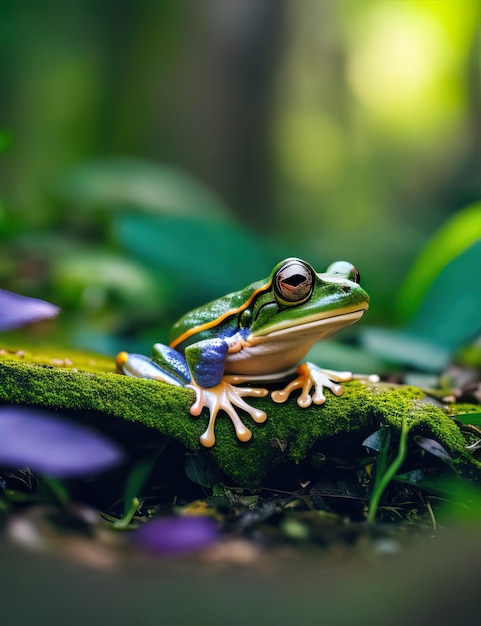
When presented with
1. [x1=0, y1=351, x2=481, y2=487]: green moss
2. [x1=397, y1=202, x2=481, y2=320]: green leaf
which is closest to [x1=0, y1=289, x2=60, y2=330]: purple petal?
[x1=0, y1=351, x2=481, y2=487]: green moss

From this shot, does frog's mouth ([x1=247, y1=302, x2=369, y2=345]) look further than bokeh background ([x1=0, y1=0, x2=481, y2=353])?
No

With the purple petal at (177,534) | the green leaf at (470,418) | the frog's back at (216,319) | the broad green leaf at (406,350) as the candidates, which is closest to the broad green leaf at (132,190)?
the broad green leaf at (406,350)

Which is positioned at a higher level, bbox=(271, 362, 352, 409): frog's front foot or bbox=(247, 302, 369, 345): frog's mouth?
bbox=(247, 302, 369, 345): frog's mouth

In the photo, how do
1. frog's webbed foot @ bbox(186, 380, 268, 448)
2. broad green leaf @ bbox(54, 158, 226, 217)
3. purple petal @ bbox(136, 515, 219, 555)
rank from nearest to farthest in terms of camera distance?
purple petal @ bbox(136, 515, 219, 555), frog's webbed foot @ bbox(186, 380, 268, 448), broad green leaf @ bbox(54, 158, 226, 217)

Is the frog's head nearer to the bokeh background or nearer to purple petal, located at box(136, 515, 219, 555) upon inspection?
purple petal, located at box(136, 515, 219, 555)

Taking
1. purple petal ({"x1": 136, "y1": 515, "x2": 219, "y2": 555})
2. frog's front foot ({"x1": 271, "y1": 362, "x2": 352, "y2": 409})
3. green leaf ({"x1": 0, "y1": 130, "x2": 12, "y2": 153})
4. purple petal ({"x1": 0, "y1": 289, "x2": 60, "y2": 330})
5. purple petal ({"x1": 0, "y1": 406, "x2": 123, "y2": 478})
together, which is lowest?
purple petal ({"x1": 136, "y1": 515, "x2": 219, "y2": 555})

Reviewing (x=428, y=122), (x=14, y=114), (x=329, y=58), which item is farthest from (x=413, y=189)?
(x=14, y=114)

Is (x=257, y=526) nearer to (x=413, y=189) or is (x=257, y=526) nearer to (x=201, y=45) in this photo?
(x=201, y=45)
